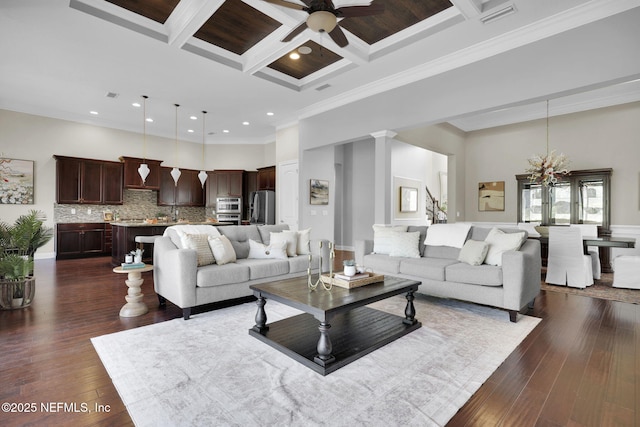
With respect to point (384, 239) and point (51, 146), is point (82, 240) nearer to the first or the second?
point (51, 146)

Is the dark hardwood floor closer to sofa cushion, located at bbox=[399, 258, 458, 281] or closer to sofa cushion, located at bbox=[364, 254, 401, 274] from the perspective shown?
sofa cushion, located at bbox=[399, 258, 458, 281]

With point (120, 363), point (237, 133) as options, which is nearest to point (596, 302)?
point (120, 363)

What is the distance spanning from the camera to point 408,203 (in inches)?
339

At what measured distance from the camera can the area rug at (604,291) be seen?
405 centimetres

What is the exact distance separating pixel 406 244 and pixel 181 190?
7285mm

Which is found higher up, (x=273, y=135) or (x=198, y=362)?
(x=273, y=135)

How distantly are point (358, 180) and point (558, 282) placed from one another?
5099 millimetres

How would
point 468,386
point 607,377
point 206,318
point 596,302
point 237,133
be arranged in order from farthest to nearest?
point 237,133, point 596,302, point 206,318, point 607,377, point 468,386

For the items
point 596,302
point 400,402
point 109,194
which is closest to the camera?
point 400,402

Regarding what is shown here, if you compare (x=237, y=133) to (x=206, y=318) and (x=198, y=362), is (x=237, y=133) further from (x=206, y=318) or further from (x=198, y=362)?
(x=198, y=362)

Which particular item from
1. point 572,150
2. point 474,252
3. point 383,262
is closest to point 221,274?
point 383,262

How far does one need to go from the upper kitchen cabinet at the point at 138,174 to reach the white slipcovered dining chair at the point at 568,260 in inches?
345

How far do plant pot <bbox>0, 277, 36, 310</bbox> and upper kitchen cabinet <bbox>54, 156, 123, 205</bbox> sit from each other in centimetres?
452

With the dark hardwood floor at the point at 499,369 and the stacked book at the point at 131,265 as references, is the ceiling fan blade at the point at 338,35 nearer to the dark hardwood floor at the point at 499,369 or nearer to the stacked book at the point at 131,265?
the stacked book at the point at 131,265
